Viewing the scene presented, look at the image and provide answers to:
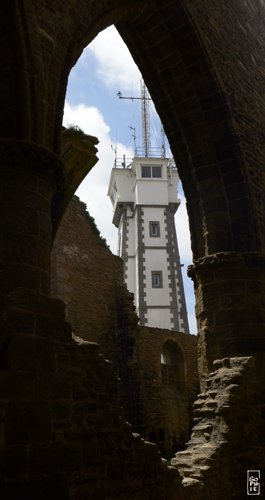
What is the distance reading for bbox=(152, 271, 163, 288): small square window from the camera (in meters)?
38.3

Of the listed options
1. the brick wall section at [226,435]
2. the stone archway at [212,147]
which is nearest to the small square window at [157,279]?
the stone archway at [212,147]

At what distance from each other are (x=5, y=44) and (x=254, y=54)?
587 cm

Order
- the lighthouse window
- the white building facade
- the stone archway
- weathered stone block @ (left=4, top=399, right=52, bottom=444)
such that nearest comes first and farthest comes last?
weathered stone block @ (left=4, top=399, right=52, bottom=444) → the stone archway → the white building facade → the lighthouse window

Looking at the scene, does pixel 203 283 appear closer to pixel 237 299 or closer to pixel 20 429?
pixel 237 299

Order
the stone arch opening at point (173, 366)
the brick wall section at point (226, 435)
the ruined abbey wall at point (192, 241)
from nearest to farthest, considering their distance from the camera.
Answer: the ruined abbey wall at point (192, 241)
the brick wall section at point (226, 435)
the stone arch opening at point (173, 366)

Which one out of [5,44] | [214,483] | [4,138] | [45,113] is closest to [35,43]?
[5,44]

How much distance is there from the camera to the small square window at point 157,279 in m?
38.3

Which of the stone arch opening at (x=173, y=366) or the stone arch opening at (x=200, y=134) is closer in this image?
the stone arch opening at (x=200, y=134)

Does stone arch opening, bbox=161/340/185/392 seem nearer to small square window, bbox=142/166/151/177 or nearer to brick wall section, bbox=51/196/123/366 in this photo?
brick wall section, bbox=51/196/123/366

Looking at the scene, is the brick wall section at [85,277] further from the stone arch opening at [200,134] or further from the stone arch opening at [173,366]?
the stone arch opening at [200,134]

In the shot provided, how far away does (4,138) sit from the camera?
13.2 feet

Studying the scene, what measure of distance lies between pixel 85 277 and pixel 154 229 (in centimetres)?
2566

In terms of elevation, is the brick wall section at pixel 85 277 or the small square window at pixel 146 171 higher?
the small square window at pixel 146 171

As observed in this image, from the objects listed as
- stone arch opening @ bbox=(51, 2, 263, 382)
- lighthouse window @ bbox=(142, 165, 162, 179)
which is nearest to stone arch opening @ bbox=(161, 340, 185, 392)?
stone arch opening @ bbox=(51, 2, 263, 382)
